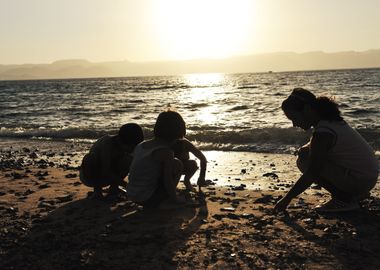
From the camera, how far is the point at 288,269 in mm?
4297

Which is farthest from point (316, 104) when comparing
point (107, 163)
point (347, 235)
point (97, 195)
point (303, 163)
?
point (97, 195)

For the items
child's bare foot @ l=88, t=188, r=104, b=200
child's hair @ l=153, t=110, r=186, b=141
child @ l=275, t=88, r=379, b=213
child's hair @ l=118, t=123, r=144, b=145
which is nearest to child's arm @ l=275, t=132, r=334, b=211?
child @ l=275, t=88, r=379, b=213

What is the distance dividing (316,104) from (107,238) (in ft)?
10.2

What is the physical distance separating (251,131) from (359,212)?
Answer: 11.3m

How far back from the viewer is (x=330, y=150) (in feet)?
18.8

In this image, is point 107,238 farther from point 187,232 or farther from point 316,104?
point 316,104

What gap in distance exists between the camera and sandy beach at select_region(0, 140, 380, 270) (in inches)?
179

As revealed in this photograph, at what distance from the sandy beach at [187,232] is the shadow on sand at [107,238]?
11mm

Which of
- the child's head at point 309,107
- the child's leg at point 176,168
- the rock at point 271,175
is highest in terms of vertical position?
the child's head at point 309,107

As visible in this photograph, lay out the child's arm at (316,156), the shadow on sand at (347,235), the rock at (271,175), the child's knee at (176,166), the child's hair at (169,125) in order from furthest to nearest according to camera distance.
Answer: the rock at (271,175) < the child's knee at (176,166) < the child's hair at (169,125) < the child's arm at (316,156) < the shadow on sand at (347,235)

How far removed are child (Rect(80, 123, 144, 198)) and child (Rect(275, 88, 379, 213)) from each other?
239 cm

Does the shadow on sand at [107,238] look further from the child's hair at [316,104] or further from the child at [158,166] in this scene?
the child's hair at [316,104]

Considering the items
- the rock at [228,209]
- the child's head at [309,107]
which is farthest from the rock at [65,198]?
the child's head at [309,107]

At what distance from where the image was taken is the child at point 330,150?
18.4 feet
